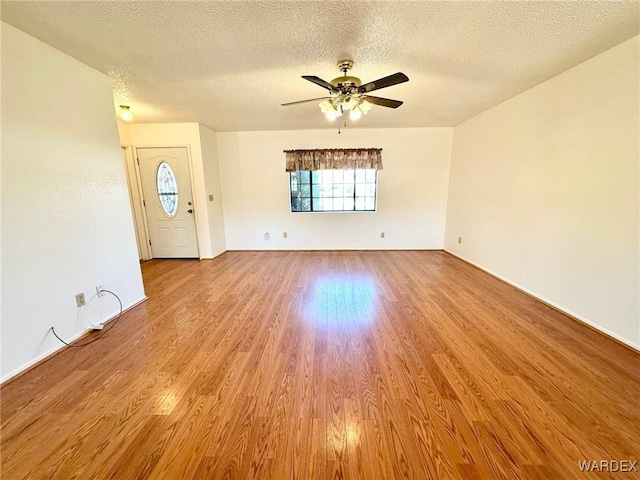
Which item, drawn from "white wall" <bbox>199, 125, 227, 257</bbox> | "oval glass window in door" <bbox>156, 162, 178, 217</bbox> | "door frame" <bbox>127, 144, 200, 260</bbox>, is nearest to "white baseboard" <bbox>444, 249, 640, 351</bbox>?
"white wall" <bbox>199, 125, 227, 257</bbox>

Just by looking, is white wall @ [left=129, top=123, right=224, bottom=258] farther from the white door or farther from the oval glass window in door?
the oval glass window in door

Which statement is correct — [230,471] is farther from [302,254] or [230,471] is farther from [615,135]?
[302,254]

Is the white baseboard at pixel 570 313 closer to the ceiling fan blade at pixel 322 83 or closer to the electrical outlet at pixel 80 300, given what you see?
the ceiling fan blade at pixel 322 83

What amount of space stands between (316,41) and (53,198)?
238 centimetres

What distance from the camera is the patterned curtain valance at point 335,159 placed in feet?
15.1

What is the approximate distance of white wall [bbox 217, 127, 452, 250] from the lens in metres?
4.64

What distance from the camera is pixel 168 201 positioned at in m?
4.36

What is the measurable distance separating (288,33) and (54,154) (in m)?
2.04

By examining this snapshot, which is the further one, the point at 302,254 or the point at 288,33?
the point at 302,254

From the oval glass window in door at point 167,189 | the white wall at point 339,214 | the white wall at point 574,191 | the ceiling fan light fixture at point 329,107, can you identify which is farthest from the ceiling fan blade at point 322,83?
the oval glass window in door at point 167,189

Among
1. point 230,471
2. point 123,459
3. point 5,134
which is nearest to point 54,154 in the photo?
point 5,134

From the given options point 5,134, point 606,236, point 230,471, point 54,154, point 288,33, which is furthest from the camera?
point 606,236

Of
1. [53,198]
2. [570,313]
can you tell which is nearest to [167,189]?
[53,198]

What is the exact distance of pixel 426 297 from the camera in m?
2.84
